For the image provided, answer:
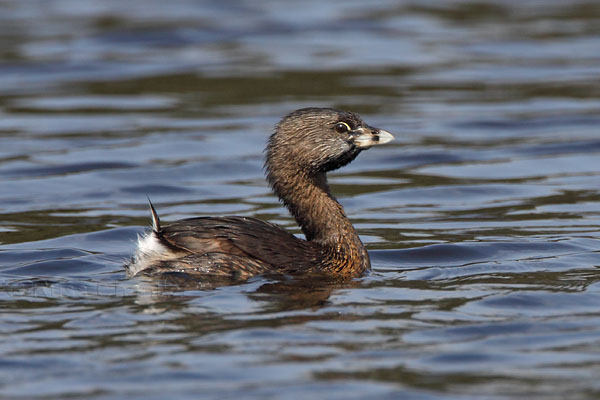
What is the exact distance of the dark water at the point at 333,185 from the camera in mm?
6777

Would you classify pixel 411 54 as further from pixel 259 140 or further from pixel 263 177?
pixel 263 177

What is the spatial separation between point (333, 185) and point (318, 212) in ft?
14.7

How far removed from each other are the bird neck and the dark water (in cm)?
33

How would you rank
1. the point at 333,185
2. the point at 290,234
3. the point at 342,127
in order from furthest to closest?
the point at 333,185 → the point at 342,127 → the point at 290,234

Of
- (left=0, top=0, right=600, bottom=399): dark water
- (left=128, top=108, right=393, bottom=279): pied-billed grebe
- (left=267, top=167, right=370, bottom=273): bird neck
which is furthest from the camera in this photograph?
(left=267, top=167, right=370, bottom=273): bird neck

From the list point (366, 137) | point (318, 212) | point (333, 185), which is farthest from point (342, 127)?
point (333, 185)

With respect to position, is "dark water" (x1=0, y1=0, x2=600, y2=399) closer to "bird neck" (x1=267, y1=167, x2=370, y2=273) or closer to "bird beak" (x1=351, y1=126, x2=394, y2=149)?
"bird neck" (x1=267, y1=167, x2=370, y2=273)

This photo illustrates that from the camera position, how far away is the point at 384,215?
40.1 ft

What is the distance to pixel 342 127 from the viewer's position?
946 centimetres

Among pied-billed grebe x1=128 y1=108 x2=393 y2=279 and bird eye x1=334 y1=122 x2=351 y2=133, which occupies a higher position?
bird eye x1=334 y1=122 x2=351 y2=133

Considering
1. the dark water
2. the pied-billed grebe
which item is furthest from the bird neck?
the dark water

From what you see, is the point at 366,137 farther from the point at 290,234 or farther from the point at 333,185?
the point at 333,185

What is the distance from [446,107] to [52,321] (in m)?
11.4

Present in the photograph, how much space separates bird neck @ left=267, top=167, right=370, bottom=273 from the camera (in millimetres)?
9398
